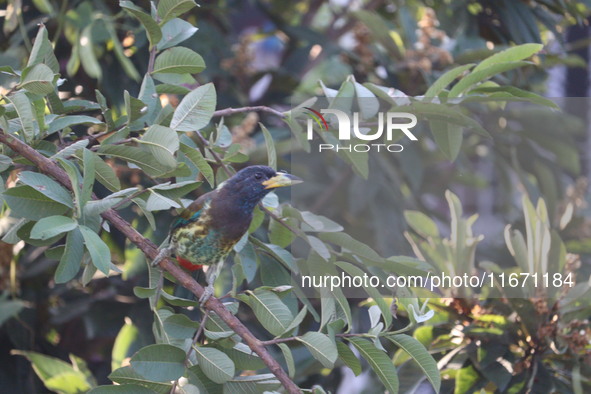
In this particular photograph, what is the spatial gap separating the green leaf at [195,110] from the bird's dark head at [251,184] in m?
0.07

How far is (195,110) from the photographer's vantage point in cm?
79

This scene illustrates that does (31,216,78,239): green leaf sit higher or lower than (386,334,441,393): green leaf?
higher

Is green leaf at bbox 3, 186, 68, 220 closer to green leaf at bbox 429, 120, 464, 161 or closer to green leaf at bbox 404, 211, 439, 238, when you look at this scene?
green leaf at bbox 429, 120, 464, 161

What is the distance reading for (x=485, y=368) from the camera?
102 cm

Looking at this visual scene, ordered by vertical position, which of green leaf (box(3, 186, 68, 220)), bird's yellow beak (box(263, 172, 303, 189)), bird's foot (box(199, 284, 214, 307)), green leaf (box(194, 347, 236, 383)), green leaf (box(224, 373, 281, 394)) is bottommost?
green leaf (box(224, 373, 281, 394))

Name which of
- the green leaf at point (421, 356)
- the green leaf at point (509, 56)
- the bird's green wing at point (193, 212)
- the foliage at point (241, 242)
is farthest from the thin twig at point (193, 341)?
the green leaf at point (509, 56)

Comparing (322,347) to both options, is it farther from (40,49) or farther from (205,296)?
(40,49)

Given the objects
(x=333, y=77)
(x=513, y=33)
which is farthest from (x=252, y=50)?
(x=513, y=33)

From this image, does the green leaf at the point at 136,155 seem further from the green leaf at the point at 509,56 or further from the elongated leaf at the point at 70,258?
the green leaf at the point at 509,56

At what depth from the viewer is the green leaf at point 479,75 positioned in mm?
849

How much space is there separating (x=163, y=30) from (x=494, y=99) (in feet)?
1.35

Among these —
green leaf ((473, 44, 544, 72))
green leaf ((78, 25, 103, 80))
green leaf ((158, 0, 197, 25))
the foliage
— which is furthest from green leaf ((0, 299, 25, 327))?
green leaf ((473, 44, 544, 72))

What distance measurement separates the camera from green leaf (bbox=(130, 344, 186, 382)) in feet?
2.35

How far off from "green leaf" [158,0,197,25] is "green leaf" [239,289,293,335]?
33 centimetres
